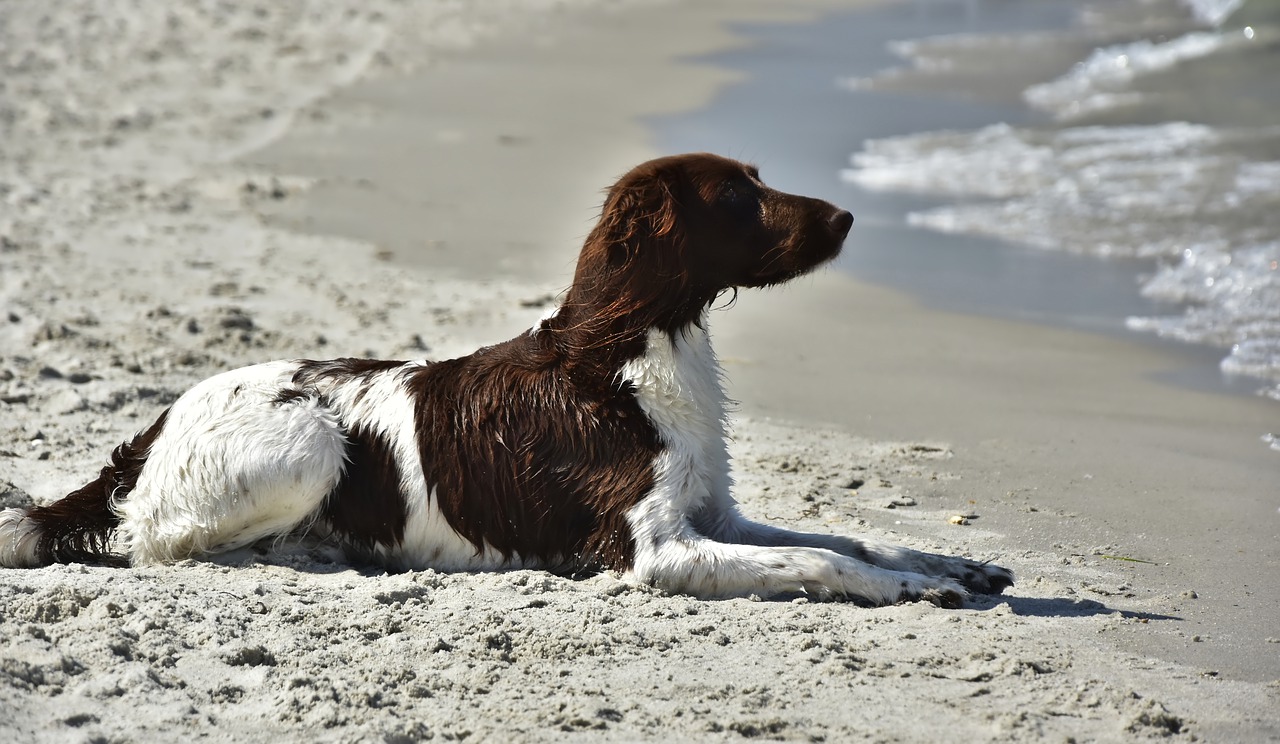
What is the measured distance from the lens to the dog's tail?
4.60m

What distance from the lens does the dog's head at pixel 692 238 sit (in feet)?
14.9

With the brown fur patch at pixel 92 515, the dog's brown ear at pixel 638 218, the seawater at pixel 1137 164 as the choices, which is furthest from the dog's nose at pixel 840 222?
the seawater at pixel 1137 164

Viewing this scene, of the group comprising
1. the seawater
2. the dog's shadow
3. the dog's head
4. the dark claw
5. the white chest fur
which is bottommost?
the dog's shadow

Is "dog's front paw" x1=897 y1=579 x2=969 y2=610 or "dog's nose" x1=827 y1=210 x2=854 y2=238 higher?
"dog's nose" x1=827 y1=210 x2=854 y2=238

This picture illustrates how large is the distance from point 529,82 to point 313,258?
7.44m

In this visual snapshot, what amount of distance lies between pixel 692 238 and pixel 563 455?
835 mm

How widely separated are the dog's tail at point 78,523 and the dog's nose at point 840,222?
7.88ft

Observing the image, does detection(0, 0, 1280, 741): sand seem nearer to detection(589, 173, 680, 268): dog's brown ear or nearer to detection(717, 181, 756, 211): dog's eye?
detection(589, 173, 680, 268): dog's brown ear

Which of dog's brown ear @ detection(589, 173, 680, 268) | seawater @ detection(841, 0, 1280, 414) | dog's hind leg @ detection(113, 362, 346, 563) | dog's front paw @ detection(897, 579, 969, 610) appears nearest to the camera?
dog's front paw @ detection(897, 579, 969, 610)

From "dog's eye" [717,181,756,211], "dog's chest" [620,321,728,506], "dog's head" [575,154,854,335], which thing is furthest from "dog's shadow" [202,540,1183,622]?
"dog's eye" [717,181,756,211]

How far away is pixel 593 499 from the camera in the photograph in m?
4.60

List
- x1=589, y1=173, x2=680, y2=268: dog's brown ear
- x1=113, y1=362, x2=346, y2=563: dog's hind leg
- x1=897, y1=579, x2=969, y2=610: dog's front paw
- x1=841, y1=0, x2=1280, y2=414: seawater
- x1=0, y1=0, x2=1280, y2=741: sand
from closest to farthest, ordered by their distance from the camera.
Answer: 1. x1=0, y1=0, x2=1280, y2=741: sand
2. x1=897, y1=579, x2=969, y2=610: dog's front paw
3. x1=589, y1=173, x2=680, y2=268: dog's brown ear
4. x1=113, y1=362, x2=346, y2=563: dog's hind leg
5. x1=841, y1=0, x2=1280, y2=414: seawater

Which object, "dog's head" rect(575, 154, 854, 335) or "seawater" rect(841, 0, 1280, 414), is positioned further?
"seawater" rect(841, 0, 1280, 414)

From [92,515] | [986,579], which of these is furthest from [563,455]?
[92,515]
